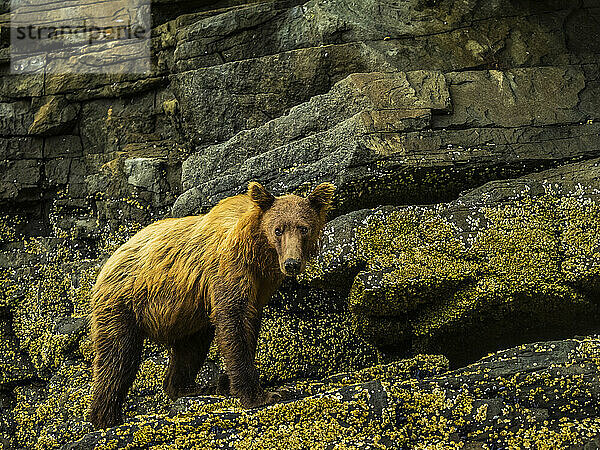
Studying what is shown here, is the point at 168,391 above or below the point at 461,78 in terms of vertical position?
below

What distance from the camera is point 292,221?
7.50 metres

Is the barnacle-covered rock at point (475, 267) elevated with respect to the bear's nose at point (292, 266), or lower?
lower

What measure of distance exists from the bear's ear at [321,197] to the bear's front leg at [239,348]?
3.84 ft

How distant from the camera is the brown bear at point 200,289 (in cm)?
755

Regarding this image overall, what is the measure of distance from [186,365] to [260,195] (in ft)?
7.53

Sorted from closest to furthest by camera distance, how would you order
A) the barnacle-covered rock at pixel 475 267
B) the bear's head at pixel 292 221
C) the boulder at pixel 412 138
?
the bear's head at pixel 292 221 → the barnacle-covered rock at pixel 475 267 → the boulder at pixel 412 138

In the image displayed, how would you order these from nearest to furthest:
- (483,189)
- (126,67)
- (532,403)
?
(532,403)
(483,189)
(126,67)

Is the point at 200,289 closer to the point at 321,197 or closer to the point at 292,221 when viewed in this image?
the point at 292,221

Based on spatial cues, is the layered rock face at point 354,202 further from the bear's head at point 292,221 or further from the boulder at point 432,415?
the bear's head at point 292,221

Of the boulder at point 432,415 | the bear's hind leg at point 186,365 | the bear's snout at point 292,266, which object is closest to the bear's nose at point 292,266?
the bear's snout at point 292,266

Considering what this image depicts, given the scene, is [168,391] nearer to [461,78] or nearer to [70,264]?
[70,264]

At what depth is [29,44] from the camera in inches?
511

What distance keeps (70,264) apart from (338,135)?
14.0 ft

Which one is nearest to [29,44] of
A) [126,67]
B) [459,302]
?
[126,67]
